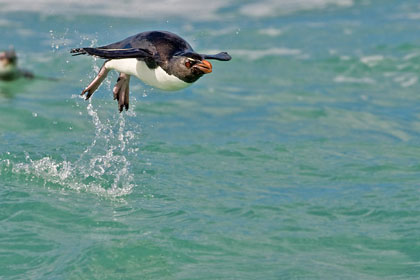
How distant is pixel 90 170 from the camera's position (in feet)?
34.8

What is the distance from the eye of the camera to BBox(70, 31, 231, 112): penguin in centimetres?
685

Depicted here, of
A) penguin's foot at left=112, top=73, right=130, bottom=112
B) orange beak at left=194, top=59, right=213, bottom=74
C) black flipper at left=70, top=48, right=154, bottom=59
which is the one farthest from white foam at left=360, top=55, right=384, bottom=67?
orange beak at left=194, top=59, right=213, bottom=74

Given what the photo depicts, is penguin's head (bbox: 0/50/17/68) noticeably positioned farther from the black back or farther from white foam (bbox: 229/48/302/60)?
the black back

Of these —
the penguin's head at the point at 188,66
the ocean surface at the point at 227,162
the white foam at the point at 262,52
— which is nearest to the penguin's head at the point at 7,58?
the ocean surface at the point at 227,162

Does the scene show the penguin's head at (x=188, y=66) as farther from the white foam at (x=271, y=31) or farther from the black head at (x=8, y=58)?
the white foam at (x=271, y=31)

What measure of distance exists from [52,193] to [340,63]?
10.8 meters

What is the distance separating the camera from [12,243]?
8203mm

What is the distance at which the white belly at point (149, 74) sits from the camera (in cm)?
706

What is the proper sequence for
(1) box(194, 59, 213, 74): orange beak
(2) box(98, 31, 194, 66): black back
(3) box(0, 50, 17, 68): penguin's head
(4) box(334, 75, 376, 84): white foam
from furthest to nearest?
(4) box(334, 75, 376, 84): white foam, (3) box(0, 50, 17, 68): penguin's head, (2) box(98, 31, 194, 66): black back, (1) box(194, 59, 213, 74): orange beak

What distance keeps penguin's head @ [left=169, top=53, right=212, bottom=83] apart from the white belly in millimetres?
74

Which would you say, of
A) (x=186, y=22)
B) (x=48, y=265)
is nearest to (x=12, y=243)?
(x=48, y=265)

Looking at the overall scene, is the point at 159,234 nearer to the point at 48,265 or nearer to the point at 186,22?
the point at 48,265

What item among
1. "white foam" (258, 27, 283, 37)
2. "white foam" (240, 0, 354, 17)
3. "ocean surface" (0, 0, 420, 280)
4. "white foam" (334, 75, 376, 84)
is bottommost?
"ocean surface" (0, 0, 420, 280)

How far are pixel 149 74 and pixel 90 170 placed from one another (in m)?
3.54
